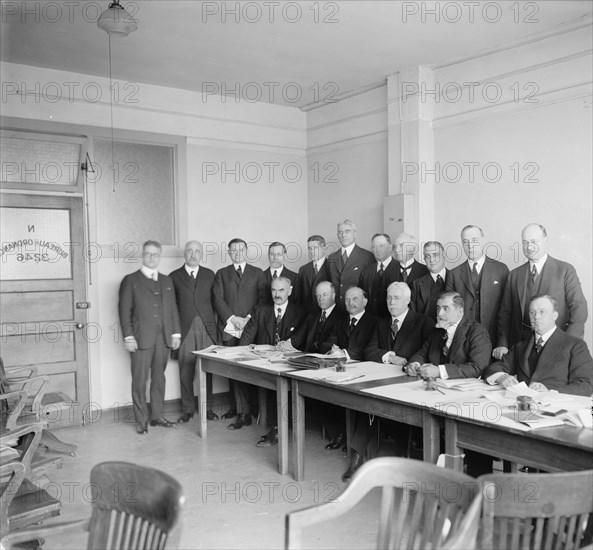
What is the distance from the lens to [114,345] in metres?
6.35

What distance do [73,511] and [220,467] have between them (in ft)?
3.73

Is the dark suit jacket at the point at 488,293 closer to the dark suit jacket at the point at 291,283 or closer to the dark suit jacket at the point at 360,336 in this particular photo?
the dark suit jacket at the point at 360,336

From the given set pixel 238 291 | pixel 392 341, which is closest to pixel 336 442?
pixel 392 341

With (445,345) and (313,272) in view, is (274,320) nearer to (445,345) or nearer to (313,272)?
(313,272)

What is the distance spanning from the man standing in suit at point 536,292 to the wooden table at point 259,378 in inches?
62.7

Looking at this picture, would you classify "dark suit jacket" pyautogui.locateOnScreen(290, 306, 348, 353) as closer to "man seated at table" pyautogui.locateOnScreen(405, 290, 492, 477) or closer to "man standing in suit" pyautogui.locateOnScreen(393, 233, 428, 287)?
"man standing in suit" pyautogui.locateOnScreen(393, 233, 428, 287)

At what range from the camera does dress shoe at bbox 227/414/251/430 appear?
19.0 ft

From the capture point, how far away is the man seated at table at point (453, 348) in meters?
3.88

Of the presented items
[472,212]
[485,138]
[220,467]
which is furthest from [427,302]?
[220,467]

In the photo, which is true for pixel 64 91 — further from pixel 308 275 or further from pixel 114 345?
pixel 308 275

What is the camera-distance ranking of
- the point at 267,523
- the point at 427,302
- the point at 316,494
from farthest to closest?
1. the point at 427,302
2. the point at 316,494
3. the point at 267,523

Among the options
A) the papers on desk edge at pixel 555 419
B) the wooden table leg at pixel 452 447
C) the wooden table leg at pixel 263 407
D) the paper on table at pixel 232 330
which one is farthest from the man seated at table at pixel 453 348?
the paper on table at pixel 232 330

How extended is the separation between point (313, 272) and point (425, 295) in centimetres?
133

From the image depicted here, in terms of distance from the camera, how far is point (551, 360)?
3639mm
